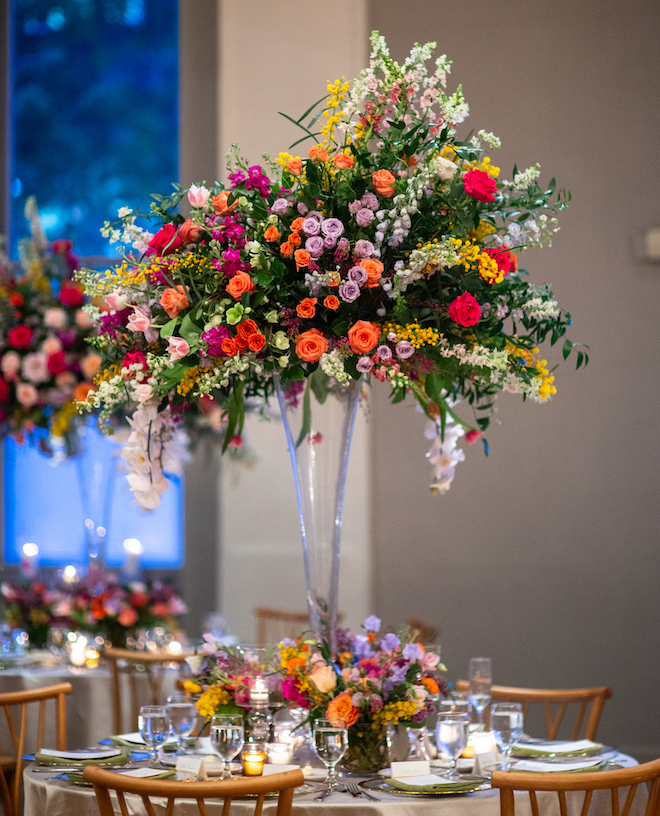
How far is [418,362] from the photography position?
228 cm

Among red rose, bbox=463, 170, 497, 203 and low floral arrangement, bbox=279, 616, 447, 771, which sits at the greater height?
red rose, bbox=463, 170, 497, 203

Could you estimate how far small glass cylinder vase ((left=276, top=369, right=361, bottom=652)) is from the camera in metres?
2.41

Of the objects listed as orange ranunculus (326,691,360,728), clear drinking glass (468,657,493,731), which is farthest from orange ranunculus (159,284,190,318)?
clear drinking glass (468,657,493,731)

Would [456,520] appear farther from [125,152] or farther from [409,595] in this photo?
[125,152]

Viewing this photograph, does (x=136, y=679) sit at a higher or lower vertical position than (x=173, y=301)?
lower

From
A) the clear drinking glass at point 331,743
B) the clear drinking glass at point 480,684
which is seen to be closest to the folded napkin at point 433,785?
the clear drinking glass at point 331,743

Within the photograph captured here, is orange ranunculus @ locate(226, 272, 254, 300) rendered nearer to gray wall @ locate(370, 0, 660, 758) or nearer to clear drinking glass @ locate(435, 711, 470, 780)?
clear drinking glass @ locate(435, 711, 470, 780)

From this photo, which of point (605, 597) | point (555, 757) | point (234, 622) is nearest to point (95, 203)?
point (234, 622)

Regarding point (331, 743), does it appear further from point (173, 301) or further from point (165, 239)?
point (165, 239)

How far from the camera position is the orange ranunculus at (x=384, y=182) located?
2.20 m

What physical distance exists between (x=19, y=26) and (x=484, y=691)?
526 cm

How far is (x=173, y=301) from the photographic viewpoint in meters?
2.23

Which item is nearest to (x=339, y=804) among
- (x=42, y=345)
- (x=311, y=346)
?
(x=311, y=346)

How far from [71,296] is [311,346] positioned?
2.28 meters
